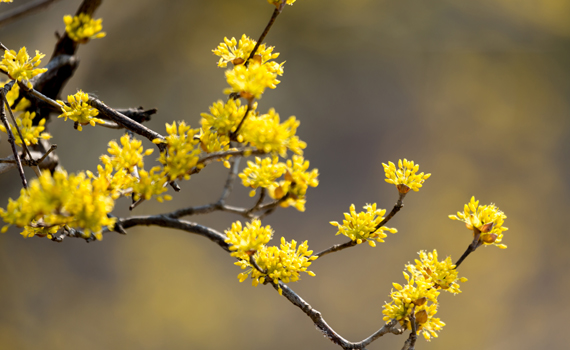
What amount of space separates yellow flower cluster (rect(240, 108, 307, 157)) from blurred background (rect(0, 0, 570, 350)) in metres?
1.14

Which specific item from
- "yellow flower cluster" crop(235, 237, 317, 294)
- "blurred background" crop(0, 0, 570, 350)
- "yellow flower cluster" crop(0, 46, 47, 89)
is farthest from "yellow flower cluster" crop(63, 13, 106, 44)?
"blurred background" crop(0, 0, 570, 350)

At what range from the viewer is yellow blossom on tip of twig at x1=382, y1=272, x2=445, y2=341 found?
43cm

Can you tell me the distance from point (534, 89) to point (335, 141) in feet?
2.93

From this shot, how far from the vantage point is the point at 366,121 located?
1605mm

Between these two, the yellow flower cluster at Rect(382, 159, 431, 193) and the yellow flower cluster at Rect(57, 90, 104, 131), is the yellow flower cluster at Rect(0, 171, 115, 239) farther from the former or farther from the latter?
the yellow flower cluster at Rect(382, 159, 431, 193)

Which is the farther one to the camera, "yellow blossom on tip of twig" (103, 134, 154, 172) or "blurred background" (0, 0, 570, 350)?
"blurred background" (0, 0, 570, 350)

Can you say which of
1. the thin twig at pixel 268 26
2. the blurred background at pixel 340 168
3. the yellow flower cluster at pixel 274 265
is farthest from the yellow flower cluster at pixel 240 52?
the blurred background at pixel 340 168

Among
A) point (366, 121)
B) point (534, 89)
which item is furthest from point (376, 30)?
point (534, 89)

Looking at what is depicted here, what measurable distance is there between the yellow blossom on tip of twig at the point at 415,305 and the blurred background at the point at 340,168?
0.97 metres

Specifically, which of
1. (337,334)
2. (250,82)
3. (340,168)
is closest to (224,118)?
(250,82)

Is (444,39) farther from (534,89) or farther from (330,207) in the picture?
(330,207)

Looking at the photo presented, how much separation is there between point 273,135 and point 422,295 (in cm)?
26

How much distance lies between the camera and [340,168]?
1.56 m

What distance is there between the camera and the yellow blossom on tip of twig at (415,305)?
1.40ft
